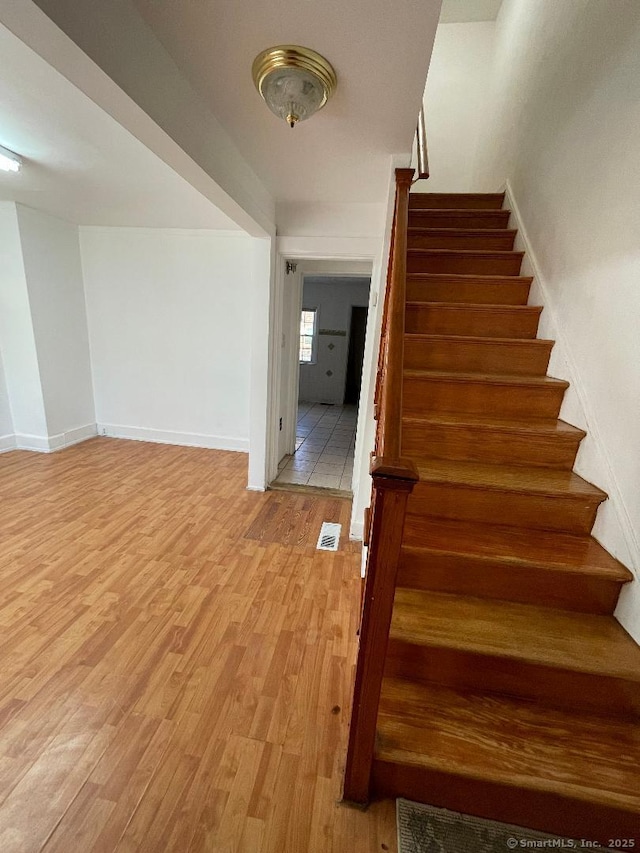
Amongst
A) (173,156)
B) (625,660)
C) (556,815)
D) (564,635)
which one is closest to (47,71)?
(173,156)

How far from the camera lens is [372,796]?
3.66 feet

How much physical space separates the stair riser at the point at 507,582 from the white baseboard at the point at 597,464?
3.1 inches

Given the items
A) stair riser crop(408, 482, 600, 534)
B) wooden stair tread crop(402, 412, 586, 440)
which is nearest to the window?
wooden stair tread crop(402, 412, 586, 440)

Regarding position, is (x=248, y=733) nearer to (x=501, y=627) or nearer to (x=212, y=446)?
(x=501, y=627)

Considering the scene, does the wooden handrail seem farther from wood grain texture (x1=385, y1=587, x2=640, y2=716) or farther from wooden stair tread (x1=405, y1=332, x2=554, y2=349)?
wood grain texture (x1=385, y1=587, x2=640, y2=716)

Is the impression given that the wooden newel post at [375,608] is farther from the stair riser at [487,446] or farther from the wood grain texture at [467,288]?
the wood grain texture at [467,288]

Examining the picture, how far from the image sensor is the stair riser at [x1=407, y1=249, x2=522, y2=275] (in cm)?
226

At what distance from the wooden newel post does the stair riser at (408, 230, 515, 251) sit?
2.19m

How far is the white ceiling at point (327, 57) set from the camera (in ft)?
3.44

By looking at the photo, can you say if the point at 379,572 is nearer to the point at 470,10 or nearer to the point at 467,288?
the point at 467,288

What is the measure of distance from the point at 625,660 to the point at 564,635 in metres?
0.16

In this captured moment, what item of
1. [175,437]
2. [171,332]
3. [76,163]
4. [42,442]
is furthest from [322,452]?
[76,163]

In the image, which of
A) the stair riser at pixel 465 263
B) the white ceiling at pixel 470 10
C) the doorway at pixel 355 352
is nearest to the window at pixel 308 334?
the doorway at pixel 355 352

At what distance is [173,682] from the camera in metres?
1.45
